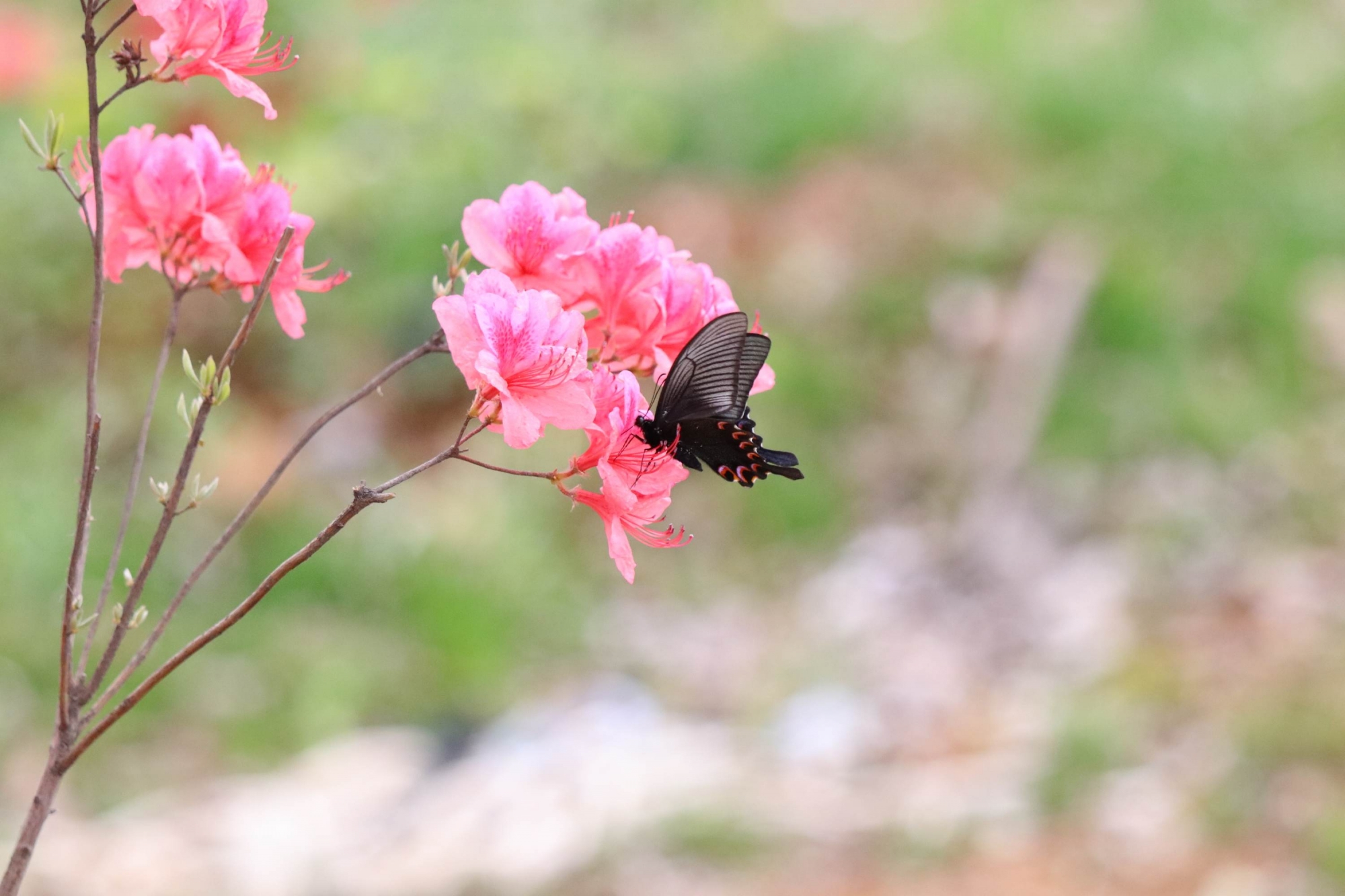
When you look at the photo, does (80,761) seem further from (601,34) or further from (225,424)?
(601,34)

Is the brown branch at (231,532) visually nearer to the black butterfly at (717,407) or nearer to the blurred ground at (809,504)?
the black butterfly at (717,407)

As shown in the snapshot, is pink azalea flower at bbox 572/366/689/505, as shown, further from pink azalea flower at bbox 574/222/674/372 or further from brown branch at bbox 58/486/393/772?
brown branch at bbox 58/486/393/772

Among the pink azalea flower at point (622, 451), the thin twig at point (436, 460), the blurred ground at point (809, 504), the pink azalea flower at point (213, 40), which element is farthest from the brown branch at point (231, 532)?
the blurred ground at point (809, 504)

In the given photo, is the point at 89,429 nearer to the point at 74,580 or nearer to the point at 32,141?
the point at 74,580

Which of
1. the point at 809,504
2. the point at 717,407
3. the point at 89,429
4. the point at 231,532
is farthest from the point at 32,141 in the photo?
the point at 809,504

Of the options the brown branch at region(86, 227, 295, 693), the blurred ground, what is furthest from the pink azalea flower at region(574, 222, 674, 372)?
the blurred ground

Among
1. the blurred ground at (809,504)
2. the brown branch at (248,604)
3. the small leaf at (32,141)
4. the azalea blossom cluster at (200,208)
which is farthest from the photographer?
the blurred ground at (809,504)
